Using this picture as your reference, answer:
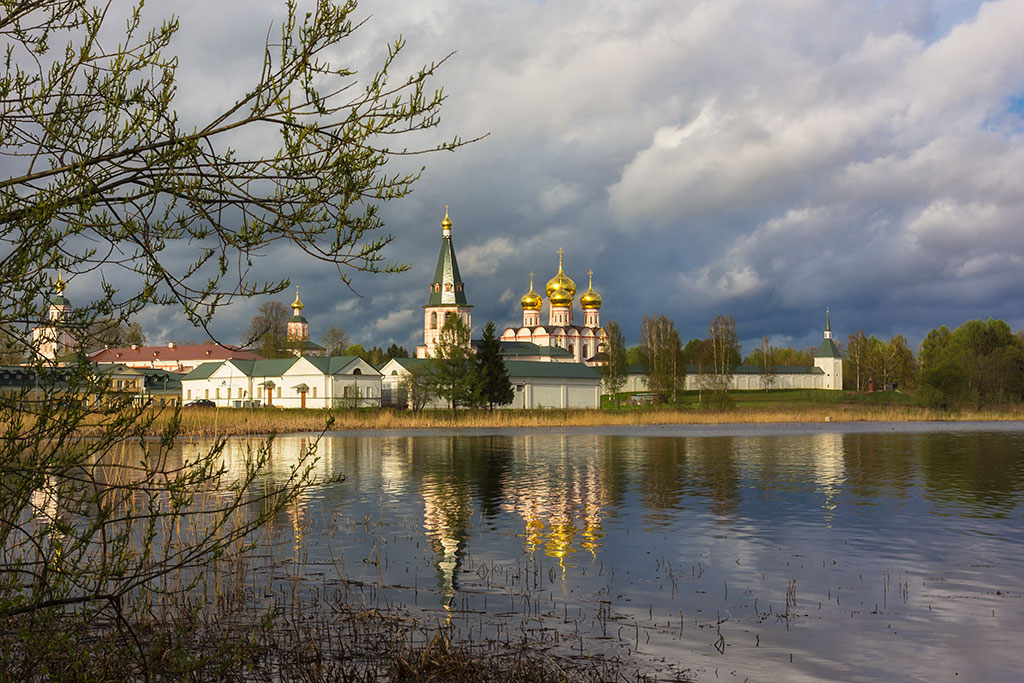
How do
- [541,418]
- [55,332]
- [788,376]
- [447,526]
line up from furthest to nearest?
[788,376] → [541,418] → [447,526] → [55,332]

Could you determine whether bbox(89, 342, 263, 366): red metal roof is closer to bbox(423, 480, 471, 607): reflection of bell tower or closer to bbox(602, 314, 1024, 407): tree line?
bbox(602, 314, 1024, 407): tree line

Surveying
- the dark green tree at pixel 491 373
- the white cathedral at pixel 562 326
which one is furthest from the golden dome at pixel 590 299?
the dark green tree at pixel 491 373

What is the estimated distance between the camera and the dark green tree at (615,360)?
109 metres

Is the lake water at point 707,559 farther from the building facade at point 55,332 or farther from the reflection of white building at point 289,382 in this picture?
the reflection of white building at point 289,382

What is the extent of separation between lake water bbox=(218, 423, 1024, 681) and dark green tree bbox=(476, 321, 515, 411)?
4120cm

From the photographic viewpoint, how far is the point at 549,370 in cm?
10075

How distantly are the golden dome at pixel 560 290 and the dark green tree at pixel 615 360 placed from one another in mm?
47361

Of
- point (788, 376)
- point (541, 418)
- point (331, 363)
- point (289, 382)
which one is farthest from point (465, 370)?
point (788, 376)

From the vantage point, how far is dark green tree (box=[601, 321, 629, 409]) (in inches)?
4286

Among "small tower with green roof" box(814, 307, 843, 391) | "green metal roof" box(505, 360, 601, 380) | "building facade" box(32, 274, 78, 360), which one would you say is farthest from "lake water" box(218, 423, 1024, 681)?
"small tower with green roof" box(814, 307, 843, 391)

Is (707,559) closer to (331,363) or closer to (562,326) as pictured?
(331,363)

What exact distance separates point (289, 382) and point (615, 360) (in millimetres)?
37073

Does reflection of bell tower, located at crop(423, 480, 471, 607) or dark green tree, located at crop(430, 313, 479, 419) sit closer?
reflection of bell tower, located at crop(423, 480, 471, 607)

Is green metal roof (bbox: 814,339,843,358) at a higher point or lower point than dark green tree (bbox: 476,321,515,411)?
higher
